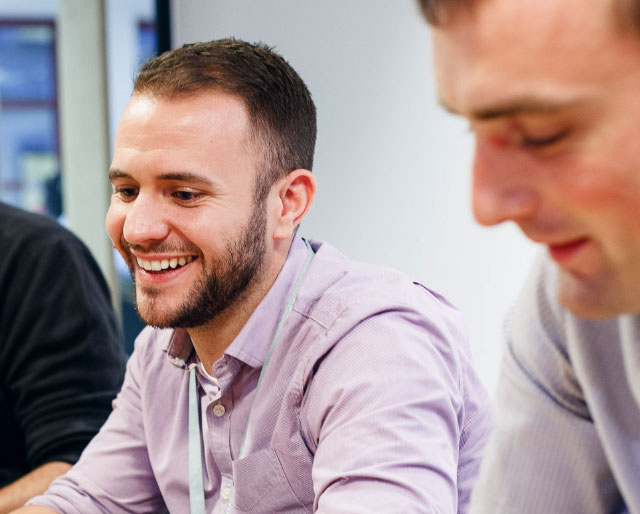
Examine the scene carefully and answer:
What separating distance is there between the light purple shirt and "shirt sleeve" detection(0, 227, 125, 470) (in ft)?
0.47

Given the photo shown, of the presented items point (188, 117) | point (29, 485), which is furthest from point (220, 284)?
point (29, 485)

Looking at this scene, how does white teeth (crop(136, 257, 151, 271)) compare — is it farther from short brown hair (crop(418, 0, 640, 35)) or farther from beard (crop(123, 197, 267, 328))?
short brown hair (crop(418, 0, 640, 35))

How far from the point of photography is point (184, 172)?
1.33 m

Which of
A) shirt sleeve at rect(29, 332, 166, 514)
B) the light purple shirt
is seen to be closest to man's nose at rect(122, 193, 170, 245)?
the light purple shirt

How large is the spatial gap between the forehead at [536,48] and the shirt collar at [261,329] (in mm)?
830

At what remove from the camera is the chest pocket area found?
1.25 meters

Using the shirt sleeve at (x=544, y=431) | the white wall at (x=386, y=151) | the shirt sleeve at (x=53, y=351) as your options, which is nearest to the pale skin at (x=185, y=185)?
the shirt sleeve at (x=53, y=351)

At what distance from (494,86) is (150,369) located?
113cm

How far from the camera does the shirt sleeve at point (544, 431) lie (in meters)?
0.80

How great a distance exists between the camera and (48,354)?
5.69ft

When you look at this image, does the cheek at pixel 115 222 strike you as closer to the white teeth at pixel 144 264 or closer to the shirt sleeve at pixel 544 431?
the white teeth at pixel 144 264

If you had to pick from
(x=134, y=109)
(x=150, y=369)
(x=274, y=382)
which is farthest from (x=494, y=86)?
(x=150, y=369)

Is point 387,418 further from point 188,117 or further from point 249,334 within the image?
point 188,117

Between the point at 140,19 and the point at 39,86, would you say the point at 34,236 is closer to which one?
the point at 140,19
